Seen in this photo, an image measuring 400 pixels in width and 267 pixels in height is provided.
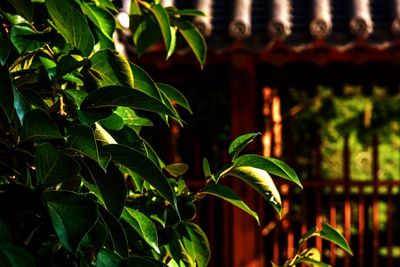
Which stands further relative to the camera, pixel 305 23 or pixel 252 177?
pixel 305 23

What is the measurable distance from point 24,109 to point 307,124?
8106mm

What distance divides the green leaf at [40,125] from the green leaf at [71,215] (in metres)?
0.07

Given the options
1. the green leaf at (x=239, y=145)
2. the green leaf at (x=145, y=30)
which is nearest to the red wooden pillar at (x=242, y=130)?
the green leaf at (x=145, y=30)

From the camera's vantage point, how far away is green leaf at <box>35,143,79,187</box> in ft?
3.24

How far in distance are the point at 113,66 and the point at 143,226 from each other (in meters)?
0.23

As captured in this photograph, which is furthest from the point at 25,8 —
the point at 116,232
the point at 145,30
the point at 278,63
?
the point at 278,63

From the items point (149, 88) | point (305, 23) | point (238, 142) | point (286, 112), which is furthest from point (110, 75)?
point (286, 112)

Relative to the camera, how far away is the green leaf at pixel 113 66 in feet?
3.78

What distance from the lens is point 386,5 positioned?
4.64 metres

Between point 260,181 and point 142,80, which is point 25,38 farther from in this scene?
point 260,181

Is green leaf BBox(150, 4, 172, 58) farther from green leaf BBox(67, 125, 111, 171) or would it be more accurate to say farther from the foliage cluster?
green leaf BBox(67, 125, 111, 171)

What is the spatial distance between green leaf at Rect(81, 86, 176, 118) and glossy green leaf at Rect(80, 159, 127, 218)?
0.24 feet

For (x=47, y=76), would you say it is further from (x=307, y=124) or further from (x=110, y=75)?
(x=307, y=124)

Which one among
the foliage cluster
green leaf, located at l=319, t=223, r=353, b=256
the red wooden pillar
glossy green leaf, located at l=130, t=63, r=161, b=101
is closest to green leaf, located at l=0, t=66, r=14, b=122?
the foliage cluster
